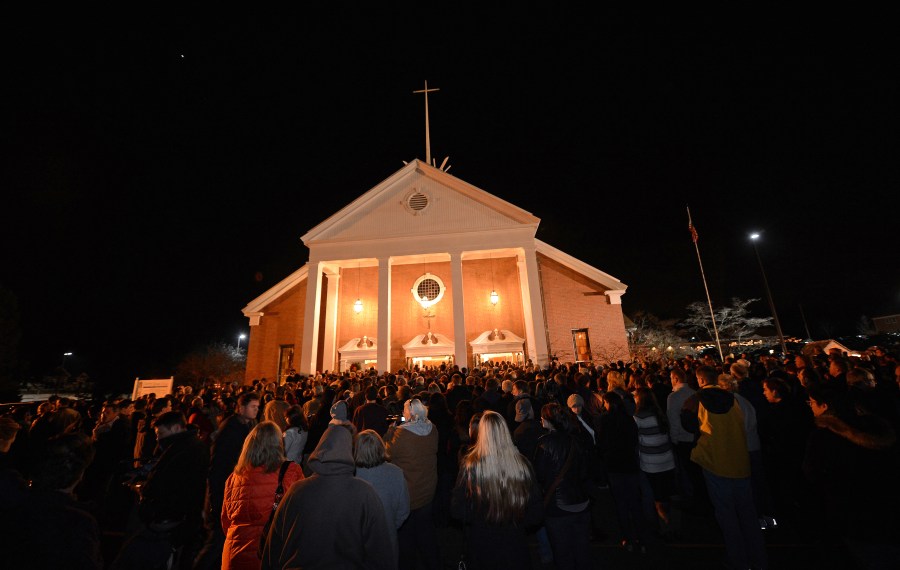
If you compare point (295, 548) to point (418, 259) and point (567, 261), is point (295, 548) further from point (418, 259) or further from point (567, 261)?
point (567, 261)

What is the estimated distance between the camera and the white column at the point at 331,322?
20.7 metres

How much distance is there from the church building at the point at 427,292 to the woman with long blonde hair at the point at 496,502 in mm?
15572

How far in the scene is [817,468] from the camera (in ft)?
10.6

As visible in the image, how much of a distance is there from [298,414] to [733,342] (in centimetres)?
3817

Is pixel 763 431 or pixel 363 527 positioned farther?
pixel 763 431

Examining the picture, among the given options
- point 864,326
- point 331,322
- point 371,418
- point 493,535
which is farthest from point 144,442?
point 864,326

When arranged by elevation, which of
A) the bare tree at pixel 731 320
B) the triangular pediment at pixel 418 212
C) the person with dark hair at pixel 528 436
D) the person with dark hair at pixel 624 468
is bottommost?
the person with dark hair at pixel 624 468

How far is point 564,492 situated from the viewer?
350cm

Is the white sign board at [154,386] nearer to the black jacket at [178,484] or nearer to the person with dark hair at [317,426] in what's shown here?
the person with dark hair at [317,426]

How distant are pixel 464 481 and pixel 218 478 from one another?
2.80 m

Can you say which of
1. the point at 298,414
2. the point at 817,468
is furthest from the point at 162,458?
the point at 817,468

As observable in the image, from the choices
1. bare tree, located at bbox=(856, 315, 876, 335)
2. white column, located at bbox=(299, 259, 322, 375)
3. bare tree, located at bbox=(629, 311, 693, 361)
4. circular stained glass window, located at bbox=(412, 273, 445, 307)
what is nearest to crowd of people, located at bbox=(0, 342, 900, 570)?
white column, located at bbox=(299, 259, 322, 375)

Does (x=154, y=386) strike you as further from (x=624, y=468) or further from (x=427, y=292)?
(x=624, y=468)

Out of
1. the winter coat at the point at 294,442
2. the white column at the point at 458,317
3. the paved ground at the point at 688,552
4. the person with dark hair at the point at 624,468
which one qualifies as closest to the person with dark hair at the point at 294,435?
the winter coat at the point at 294,442
